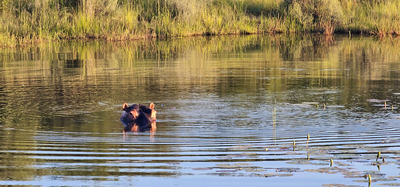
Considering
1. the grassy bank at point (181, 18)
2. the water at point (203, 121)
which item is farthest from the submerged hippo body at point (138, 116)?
the grassy bank at point (181, 18)

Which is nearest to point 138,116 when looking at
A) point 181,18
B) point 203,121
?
point 203,121

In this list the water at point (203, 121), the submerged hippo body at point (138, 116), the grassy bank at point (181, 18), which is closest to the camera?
the water at point (203, 121)

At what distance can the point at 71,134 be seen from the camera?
8.22 m

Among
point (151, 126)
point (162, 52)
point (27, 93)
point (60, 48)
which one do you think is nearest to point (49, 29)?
point (60, 48)

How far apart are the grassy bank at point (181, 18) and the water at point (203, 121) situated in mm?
7711

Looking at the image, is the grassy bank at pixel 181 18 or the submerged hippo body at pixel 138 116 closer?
the submerged hippo body at pixel 138 116

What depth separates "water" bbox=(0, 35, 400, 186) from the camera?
6.10 m

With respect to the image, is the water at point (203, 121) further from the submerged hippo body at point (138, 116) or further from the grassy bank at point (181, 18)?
the grassy bank at point (181, 18)

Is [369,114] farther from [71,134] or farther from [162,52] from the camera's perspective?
[162,52]

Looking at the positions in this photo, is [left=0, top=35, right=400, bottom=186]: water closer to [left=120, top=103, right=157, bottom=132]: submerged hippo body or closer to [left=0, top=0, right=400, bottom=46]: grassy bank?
[left=120, top=103, right=157, bottom=132]: submerged hippo body

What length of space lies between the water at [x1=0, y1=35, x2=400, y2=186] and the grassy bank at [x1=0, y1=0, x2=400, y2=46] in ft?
25.3

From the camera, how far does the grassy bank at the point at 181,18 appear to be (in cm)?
2669

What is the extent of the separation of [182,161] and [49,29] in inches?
857

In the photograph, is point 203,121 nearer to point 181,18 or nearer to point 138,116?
point 138,116
